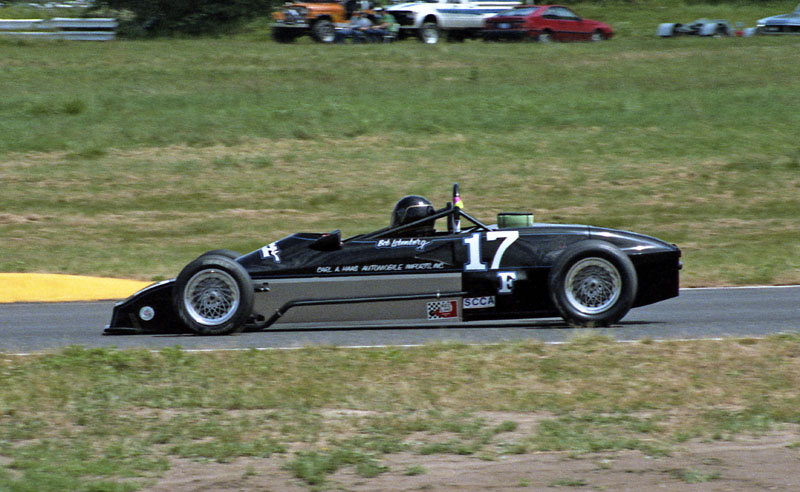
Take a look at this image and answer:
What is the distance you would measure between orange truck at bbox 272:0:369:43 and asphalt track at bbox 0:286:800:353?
21876 mm

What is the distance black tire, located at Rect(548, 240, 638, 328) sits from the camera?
867cm

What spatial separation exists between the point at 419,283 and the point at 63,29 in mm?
25103

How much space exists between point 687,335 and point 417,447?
3546mm

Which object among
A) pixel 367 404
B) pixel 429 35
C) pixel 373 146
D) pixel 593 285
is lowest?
pixel 367 404

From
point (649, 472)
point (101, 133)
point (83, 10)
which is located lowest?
point (649, 472)

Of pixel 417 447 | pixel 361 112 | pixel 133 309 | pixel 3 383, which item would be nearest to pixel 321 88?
pixel 361 112

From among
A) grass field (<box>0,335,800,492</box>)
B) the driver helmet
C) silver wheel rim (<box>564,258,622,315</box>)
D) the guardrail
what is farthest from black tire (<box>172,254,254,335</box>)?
the guardrail

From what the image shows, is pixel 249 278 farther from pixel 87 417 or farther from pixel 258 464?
pixel 258 464

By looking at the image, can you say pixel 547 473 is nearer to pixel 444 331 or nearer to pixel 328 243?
pixel 444 331

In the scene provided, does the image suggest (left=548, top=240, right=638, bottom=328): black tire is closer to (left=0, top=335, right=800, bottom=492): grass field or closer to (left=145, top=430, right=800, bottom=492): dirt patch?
(left=0, top=335, right=800, bottom=492): grass field

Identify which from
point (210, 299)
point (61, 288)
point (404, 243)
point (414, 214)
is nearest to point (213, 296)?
point (210, 299)

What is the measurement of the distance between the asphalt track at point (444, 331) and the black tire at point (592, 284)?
0.14 metres

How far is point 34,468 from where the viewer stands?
549 centimetres

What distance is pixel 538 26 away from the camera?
105 feet
